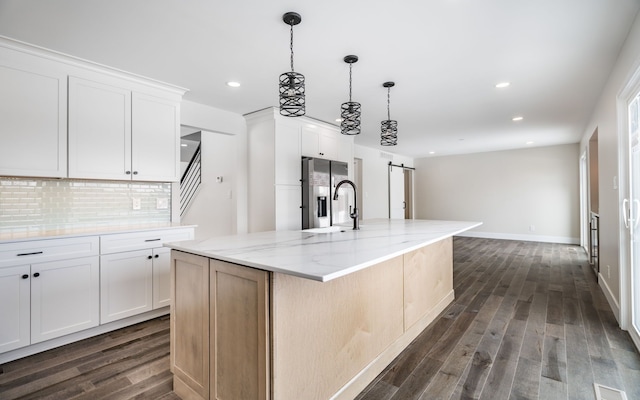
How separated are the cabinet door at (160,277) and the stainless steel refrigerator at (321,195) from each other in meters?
2.04

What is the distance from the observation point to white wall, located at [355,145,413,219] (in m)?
7.29

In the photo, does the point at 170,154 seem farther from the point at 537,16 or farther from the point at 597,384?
the point at 597,384

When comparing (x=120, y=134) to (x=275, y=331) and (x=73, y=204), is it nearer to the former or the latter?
(x=73, y=204)

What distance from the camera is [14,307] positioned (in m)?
2.25

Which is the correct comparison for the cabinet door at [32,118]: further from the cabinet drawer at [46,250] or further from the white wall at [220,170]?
the white wall at [220,170]

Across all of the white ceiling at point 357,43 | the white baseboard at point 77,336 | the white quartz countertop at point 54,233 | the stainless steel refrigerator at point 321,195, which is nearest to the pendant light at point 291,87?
the white ceiling at point 357,43

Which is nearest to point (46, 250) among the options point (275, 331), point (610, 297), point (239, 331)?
point (239, 331)

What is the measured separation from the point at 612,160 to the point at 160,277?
14.6ft

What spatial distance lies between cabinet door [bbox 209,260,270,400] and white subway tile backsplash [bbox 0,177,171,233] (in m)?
2.24

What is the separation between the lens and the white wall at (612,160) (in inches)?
95.0

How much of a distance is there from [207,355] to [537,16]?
116 inches

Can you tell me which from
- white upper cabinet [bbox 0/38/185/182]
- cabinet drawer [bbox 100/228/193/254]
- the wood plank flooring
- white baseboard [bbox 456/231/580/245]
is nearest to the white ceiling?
white upper cabinet [bbox 0/38/185/182]

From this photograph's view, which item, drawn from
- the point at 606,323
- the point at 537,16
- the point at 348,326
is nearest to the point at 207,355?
the point at 348,326

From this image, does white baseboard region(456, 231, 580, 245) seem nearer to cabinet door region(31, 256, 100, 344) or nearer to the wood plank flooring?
the wood plank flooring
